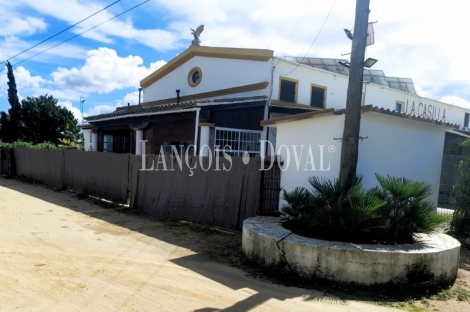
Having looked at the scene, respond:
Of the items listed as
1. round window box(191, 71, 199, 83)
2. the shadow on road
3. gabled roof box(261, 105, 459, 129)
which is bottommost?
the shadow on road

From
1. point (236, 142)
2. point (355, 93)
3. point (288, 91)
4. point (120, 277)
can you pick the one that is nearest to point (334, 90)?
point (288, 91)

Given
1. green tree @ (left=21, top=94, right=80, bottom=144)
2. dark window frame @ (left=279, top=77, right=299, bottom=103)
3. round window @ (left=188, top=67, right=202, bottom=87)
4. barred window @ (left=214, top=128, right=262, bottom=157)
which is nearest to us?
barred window @ (left=214, top=128, right=262, bottom=157)

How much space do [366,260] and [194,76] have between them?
13349mm

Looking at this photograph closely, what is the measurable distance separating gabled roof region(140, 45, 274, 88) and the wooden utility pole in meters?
7.02

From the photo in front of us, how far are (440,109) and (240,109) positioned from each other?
17.6 metres

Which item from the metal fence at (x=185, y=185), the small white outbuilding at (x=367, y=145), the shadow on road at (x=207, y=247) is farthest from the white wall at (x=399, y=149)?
the shadow on road at (x=207, y=247)

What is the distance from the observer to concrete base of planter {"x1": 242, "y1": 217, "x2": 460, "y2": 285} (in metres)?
4.66

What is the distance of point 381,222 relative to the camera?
5320mm

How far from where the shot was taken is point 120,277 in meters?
4.66

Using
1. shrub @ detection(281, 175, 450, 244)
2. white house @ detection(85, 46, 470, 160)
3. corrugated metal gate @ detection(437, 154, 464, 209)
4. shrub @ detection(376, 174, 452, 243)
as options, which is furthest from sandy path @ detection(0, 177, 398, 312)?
corrugated metal gate @ detection(437, 154, 464, 209)

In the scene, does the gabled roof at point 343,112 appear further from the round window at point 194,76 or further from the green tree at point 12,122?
the green tree at point 12,122

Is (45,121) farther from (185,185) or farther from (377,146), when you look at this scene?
(377,146)

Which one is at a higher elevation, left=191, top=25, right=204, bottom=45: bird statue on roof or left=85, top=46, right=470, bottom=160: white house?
left=191, top=25, right=204, bottom=45: bird statue on roof

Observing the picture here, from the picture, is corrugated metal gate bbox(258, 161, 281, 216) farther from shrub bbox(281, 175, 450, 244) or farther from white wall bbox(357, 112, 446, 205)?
white wall bbox(357, 112, 446, 205)
